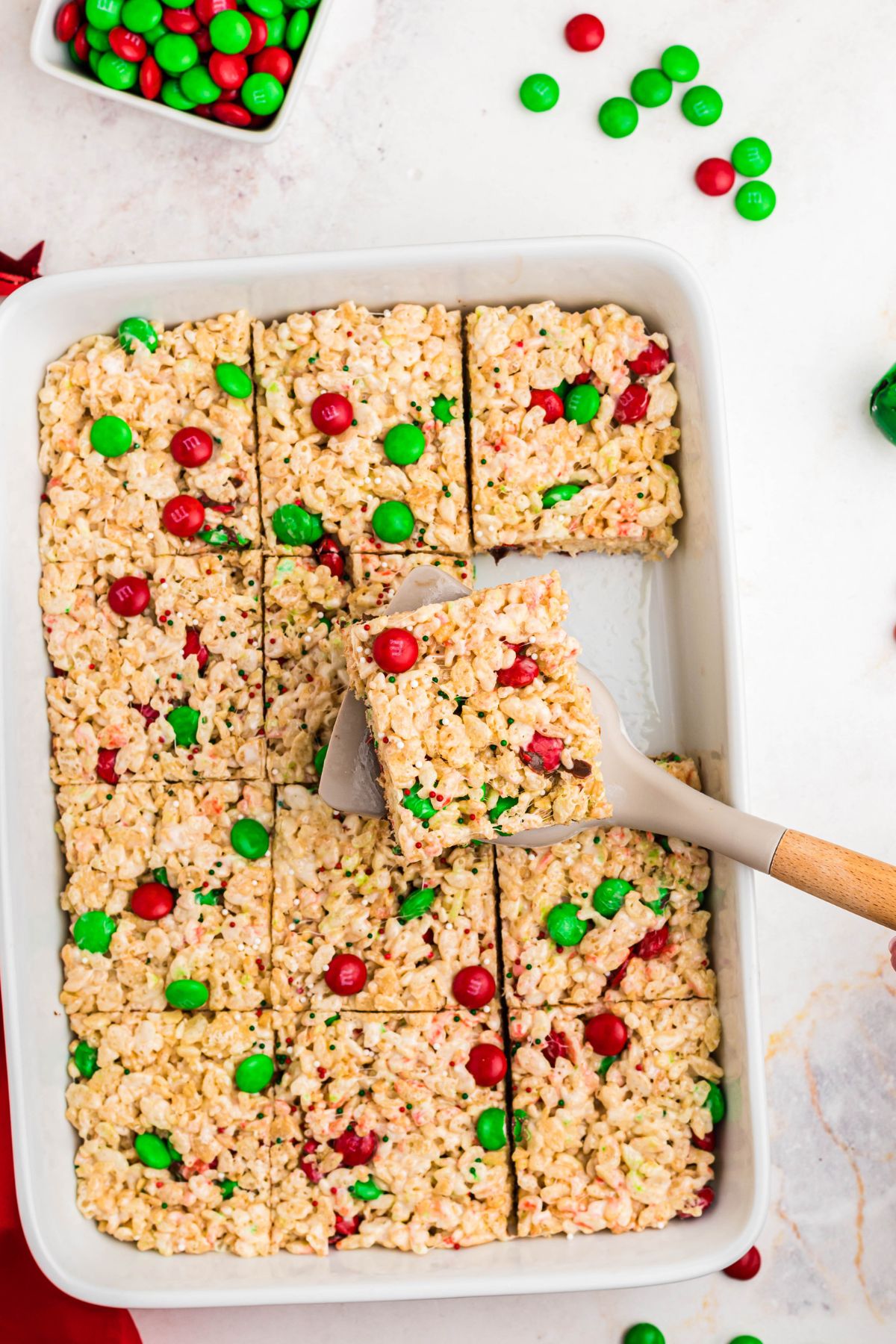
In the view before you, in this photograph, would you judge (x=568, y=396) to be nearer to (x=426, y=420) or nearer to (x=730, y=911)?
(x=426, y=420)

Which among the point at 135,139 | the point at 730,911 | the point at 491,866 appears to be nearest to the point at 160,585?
the point at 491,866

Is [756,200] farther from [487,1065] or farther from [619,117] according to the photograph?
[487,1065]

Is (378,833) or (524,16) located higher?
(524,16)

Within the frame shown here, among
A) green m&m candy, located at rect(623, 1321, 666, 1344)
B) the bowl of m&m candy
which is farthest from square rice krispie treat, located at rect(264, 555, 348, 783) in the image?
green m&m candy, located at rect(623, 1321, 666, 1344)

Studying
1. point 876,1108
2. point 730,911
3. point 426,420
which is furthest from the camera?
point 876,1108

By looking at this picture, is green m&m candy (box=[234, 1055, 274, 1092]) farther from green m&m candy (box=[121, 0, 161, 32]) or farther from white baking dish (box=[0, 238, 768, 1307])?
green m&m candy (box=[121, 0, 161, 32])

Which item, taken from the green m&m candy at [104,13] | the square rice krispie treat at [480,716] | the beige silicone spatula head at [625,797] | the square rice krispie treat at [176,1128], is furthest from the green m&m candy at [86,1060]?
the green m&m candy at [104,13]

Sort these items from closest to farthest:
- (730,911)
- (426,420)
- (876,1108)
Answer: (730,911), (426,420), (876,1108)
